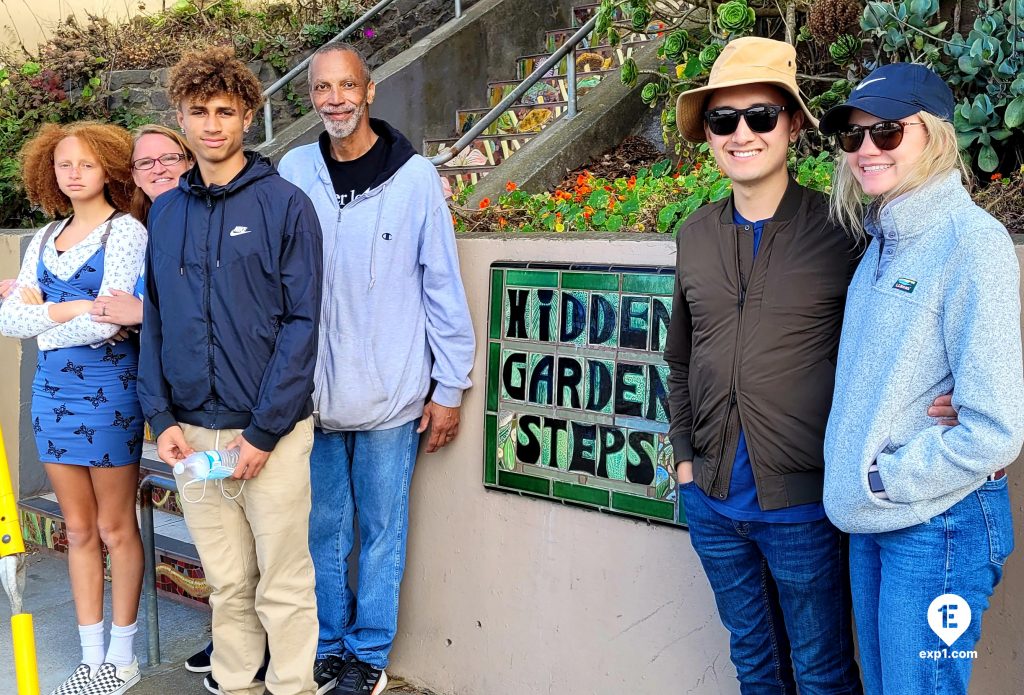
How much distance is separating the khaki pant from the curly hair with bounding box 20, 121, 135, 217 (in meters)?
1.14

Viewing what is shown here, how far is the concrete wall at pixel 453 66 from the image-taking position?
8898mm

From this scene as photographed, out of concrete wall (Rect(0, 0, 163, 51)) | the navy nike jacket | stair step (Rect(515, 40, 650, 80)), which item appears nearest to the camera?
the navy nike jacket

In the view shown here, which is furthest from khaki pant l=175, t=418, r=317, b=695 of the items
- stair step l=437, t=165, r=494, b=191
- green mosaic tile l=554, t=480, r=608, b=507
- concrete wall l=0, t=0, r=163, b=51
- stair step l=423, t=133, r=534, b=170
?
concrete wall l=0, t=0, r=163, b=51

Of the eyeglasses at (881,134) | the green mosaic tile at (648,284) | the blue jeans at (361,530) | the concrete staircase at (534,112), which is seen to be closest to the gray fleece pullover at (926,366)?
the eyeglasses at (881,134)

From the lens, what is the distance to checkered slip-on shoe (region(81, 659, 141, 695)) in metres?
3.95

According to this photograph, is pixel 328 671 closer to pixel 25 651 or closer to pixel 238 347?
pixel 25 651

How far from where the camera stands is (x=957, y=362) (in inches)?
86.1

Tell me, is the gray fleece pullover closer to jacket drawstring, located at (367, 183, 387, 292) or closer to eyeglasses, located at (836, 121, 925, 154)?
eyeglasses, located at (836, 121, 925, 154)

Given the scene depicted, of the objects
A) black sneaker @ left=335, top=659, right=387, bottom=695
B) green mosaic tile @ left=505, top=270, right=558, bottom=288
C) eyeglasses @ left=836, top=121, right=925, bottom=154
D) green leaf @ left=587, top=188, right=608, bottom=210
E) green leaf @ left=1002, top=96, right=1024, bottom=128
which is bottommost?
black sneaker @ left=335, top=659, right=387, bottom=695

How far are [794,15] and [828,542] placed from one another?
12.3 ft

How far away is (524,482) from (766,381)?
1379 millimetres

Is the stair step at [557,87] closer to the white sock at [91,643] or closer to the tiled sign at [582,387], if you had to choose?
the tiled sign at [582,387]

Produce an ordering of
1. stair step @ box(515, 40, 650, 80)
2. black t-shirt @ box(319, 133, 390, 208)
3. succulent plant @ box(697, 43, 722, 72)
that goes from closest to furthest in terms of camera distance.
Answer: black t-shirt @ box(319, 133, 390, 208) < succulent plant @ box(697, 43, 722, 72) < stair step @ box(515, 40, 650, 80)

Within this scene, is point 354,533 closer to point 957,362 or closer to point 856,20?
point 957,362
